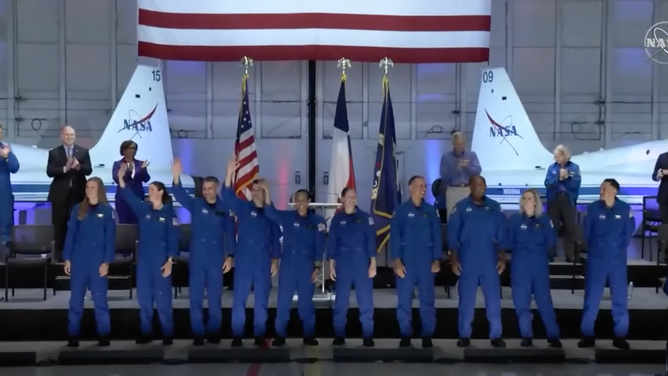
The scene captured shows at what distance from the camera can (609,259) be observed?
7164mm

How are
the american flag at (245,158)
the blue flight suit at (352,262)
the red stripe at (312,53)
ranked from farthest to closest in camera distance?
the red stripe at (312,53) → the american flag at (245,158) → the blue flight suit at (352,262)

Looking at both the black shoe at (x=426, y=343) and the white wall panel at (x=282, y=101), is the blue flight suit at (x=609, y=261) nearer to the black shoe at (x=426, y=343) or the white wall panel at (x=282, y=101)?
the black shoe at (x=426, y=343)

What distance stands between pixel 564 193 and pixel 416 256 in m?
3.10

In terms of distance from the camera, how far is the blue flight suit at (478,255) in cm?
712

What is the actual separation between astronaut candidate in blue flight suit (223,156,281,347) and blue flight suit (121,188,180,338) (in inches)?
22.5

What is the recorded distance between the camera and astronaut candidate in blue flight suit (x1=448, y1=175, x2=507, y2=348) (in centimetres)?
712

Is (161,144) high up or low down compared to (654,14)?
down

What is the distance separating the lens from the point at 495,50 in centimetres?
1359

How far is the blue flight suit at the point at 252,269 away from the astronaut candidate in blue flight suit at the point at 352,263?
0.59 m

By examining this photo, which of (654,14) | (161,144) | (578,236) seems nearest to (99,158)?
(161,144)

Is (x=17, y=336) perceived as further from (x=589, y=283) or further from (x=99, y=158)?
(x=589, y=283)

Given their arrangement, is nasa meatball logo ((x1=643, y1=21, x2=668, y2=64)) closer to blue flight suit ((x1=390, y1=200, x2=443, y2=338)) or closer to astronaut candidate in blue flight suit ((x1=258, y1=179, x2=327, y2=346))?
blue flight suit ((x1=390, y1=200, x2=443, y2=338))

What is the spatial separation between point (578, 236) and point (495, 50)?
5269mm

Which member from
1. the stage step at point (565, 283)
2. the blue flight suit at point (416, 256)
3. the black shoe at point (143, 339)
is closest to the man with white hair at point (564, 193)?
the stage step at point (565, 283)
